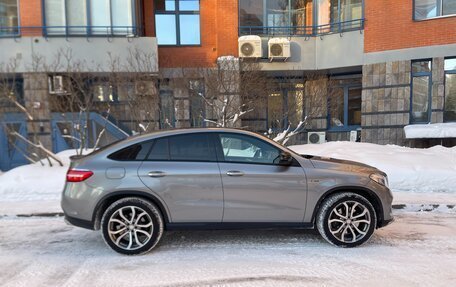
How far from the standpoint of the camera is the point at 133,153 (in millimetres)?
4402

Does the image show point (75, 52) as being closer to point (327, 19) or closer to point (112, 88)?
point (112, 88)

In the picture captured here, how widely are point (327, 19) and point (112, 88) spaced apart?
8.86 meters

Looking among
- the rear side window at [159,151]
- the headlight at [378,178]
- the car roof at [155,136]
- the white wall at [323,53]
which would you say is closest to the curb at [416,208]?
the headlight at [378,178]

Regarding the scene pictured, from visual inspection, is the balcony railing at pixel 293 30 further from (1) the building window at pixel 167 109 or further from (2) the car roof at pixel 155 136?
(2) the car roof at pixel 155 136

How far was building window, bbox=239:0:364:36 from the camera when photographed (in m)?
13.9

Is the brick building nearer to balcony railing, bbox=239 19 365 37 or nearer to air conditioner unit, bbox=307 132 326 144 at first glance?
balcony railing, bbox=239 19 365 37

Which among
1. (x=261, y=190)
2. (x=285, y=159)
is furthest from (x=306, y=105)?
(x=261, y=190)

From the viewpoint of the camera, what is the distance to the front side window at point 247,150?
448 centimetres

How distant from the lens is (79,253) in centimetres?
445

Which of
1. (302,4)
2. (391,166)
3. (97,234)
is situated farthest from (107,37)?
(391,166)

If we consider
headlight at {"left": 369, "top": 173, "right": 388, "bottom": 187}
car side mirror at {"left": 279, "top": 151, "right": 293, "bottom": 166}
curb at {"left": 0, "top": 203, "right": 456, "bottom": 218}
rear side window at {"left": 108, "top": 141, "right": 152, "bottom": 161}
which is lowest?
curb at {"left": 0, "top": 203, "right": 456, "bottom": 218}

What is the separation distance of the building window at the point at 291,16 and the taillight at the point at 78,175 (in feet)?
36.3

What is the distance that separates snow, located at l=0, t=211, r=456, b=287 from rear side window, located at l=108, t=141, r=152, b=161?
4.01ft

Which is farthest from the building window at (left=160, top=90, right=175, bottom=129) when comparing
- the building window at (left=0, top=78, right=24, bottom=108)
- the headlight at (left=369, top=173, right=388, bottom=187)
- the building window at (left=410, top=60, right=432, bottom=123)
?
the building window at (left=410, top=60, right=432, bottom=123)
